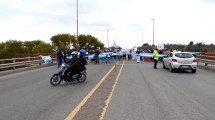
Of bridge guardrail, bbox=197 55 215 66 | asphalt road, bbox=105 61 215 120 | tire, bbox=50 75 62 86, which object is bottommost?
asphalt road, bbox=105 61 215 120

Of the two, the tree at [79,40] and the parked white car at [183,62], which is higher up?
the tree at [79,40]

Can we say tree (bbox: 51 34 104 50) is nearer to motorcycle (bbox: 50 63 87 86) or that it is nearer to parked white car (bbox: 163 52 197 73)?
parked white car (bbox: 163 52 197 73)

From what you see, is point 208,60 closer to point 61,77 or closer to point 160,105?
point 61,77

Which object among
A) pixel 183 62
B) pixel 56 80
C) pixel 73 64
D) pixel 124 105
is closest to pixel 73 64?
pixel 73 64

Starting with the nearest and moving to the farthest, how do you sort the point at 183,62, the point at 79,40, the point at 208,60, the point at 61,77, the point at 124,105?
the point at 124,105
the point at 61,77
the point at 183,62
the point at 208,60
the point at 79,40

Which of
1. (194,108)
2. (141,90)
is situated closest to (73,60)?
(141,90)

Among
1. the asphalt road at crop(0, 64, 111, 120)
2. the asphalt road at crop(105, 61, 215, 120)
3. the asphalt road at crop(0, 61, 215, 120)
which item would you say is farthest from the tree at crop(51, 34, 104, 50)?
the asphalt road at crop(105, 61, 215, 120)

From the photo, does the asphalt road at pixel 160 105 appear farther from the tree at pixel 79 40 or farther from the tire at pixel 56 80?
the tree at pixel 79 40

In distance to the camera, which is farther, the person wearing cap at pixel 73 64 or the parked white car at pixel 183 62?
the parked white car at pixel 183 62

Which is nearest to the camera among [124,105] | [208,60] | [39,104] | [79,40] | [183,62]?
[124,105]

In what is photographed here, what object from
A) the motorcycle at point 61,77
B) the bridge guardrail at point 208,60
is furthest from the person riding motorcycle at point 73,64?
the bridge guardrail at point 208,60

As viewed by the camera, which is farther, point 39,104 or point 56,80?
point 56,80

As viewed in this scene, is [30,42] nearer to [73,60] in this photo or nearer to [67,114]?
[73,60]

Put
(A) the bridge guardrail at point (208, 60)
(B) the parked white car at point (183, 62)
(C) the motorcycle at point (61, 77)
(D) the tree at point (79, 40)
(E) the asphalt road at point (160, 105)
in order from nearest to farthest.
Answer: (E) the asphalt road at point (160, 105) < (C) the motorcycle at point (61, 77) < (B) the parked white car at point (183, 62) < (A) the bridge guardrail at point (208, 60) < (D) the tree at point (79, 40)
